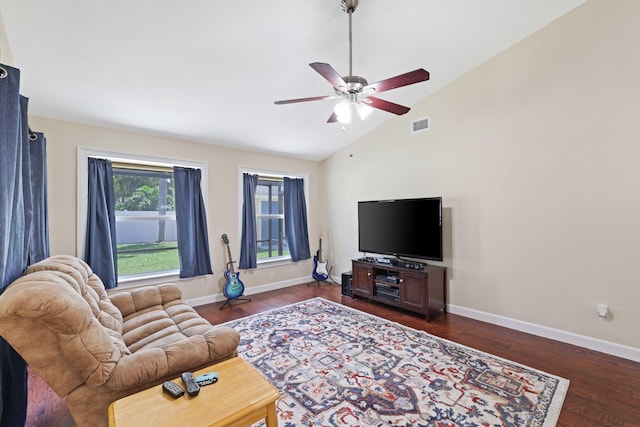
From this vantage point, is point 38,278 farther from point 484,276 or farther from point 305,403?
point 484,276

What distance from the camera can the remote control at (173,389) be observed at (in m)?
1.30

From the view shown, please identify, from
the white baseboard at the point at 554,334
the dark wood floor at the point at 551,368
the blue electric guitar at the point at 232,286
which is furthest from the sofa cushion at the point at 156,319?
the white baseboard at the point at 554,334

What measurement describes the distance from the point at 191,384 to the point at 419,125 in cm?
400

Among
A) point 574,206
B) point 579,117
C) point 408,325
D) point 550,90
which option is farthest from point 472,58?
point 408,325

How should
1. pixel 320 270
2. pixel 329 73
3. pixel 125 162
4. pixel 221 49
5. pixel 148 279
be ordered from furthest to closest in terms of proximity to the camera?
pixel 320 270 → pixel 148 279 → pixel 125 162 → pixel 221 49 → pixel 329 73

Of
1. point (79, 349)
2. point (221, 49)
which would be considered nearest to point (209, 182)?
point (221, 49)

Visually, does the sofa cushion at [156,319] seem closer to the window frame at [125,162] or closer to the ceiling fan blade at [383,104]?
the window frame at [125,162]

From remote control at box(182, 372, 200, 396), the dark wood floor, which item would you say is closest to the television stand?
the dark wood floor

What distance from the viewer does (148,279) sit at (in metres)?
3.79

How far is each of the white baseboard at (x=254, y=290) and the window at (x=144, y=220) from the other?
0.60m

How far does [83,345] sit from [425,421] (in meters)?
2.03

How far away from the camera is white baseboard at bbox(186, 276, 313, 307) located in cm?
416

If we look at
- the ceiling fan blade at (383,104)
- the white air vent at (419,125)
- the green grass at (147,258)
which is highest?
the white air vent at (419,125)

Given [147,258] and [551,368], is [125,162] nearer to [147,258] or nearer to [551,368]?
[147,258]
